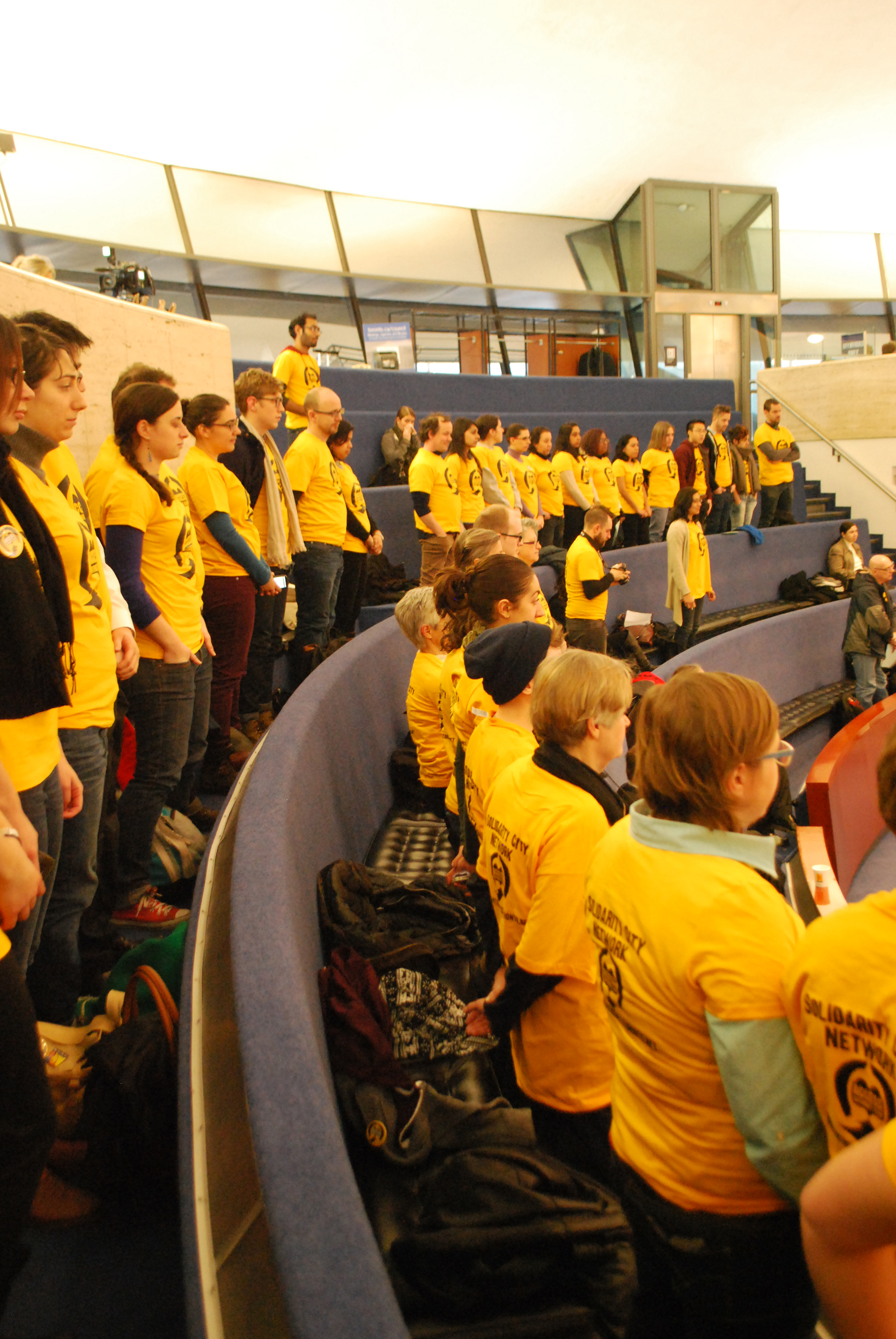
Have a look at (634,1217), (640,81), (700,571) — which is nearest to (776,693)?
(700,571)

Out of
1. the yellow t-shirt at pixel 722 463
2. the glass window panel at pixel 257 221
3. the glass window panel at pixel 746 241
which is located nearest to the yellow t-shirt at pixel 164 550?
the yellow t-shirt at pixel 722 463

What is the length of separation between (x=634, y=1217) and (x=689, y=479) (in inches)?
301

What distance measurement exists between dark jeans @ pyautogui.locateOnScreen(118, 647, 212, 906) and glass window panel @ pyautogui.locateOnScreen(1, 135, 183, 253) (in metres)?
7.54

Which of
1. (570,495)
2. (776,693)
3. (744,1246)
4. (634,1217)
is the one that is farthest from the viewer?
(570,495)

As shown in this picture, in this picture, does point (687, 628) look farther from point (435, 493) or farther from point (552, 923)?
point (552, 923)

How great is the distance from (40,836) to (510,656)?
1.01 metres

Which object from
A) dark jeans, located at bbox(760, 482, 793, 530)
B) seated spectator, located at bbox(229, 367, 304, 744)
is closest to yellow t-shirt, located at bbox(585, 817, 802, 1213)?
seated spectator, located at bbox(229, 367, 304, 744)

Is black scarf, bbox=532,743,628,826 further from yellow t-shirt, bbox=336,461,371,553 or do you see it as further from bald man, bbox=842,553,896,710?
bald man, bbox=842,553,896,710

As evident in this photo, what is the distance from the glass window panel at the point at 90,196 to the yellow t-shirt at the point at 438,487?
528 cm

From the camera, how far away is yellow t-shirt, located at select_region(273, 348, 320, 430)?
580cm

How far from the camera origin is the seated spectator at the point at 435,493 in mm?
5465

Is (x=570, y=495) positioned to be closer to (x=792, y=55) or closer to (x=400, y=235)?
(x=400, y=235)

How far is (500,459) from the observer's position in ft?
20.4

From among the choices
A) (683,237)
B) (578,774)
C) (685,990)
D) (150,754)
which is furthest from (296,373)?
(683,237)
